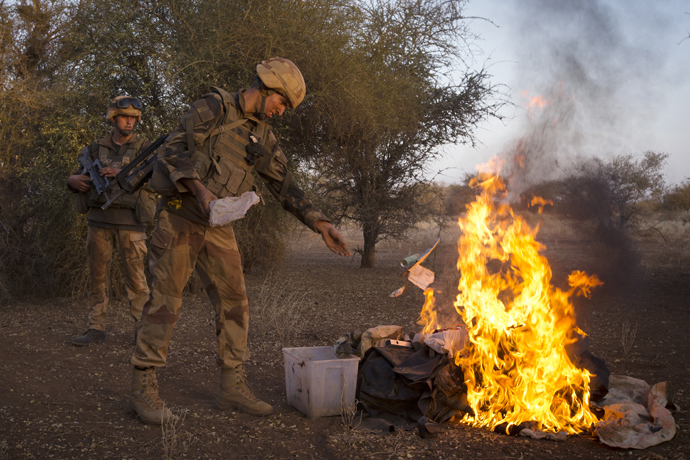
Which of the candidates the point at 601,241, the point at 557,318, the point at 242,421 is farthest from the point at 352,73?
the point at 601,241

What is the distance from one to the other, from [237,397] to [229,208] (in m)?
1.22

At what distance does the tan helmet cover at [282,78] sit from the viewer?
3.15m

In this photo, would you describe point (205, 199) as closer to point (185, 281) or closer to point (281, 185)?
point (185, 281)

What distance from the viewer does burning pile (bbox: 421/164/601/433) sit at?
3.22 m

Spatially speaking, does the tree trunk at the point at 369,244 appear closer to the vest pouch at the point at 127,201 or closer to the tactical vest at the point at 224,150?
the vest pouch at the point at 127,201

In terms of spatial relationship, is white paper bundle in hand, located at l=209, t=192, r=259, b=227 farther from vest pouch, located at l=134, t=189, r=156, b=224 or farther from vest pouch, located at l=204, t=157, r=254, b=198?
vest pouch, located at l=134, t=189, r=156, b=224

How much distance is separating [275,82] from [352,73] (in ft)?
14.4

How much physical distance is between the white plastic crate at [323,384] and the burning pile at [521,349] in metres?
0.67

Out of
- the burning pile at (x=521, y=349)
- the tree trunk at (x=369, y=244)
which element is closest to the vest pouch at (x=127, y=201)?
the burning pile at (x=521, y=349)

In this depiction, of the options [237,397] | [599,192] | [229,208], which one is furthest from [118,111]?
[599,192]

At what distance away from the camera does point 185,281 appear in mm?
3139

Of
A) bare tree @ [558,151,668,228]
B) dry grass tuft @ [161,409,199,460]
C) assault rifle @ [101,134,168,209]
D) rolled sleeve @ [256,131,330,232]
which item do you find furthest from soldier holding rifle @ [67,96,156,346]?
bare tree @ [558,151,668,228]

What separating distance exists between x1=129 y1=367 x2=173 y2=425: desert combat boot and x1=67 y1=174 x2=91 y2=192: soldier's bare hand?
2.23 m

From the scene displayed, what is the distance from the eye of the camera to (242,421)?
124 inches
